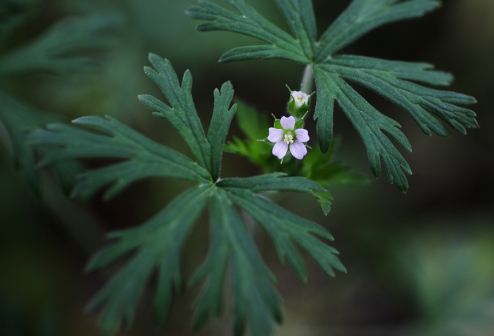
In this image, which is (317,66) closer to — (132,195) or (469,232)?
(132,195)

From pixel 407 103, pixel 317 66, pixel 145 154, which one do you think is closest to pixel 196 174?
pixel 145 154

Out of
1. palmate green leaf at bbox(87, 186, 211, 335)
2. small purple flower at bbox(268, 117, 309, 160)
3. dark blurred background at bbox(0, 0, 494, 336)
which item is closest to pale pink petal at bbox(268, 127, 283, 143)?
small purple flower at bbox(268, 117, 309, 160)

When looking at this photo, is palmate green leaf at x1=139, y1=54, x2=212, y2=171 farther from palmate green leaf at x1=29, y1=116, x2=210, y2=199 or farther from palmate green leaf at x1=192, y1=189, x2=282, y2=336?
palmate green leaf at x1=192, y1=189, x2=282, y2=336

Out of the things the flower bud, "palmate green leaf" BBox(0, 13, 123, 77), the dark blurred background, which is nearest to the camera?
the flower bud

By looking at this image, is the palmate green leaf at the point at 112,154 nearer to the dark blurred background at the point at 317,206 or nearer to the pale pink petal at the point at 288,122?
the pale pink petal at the point at 288,122

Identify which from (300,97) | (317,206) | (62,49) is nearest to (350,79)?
(300,97)

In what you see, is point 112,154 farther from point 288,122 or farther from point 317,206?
point 317,206
